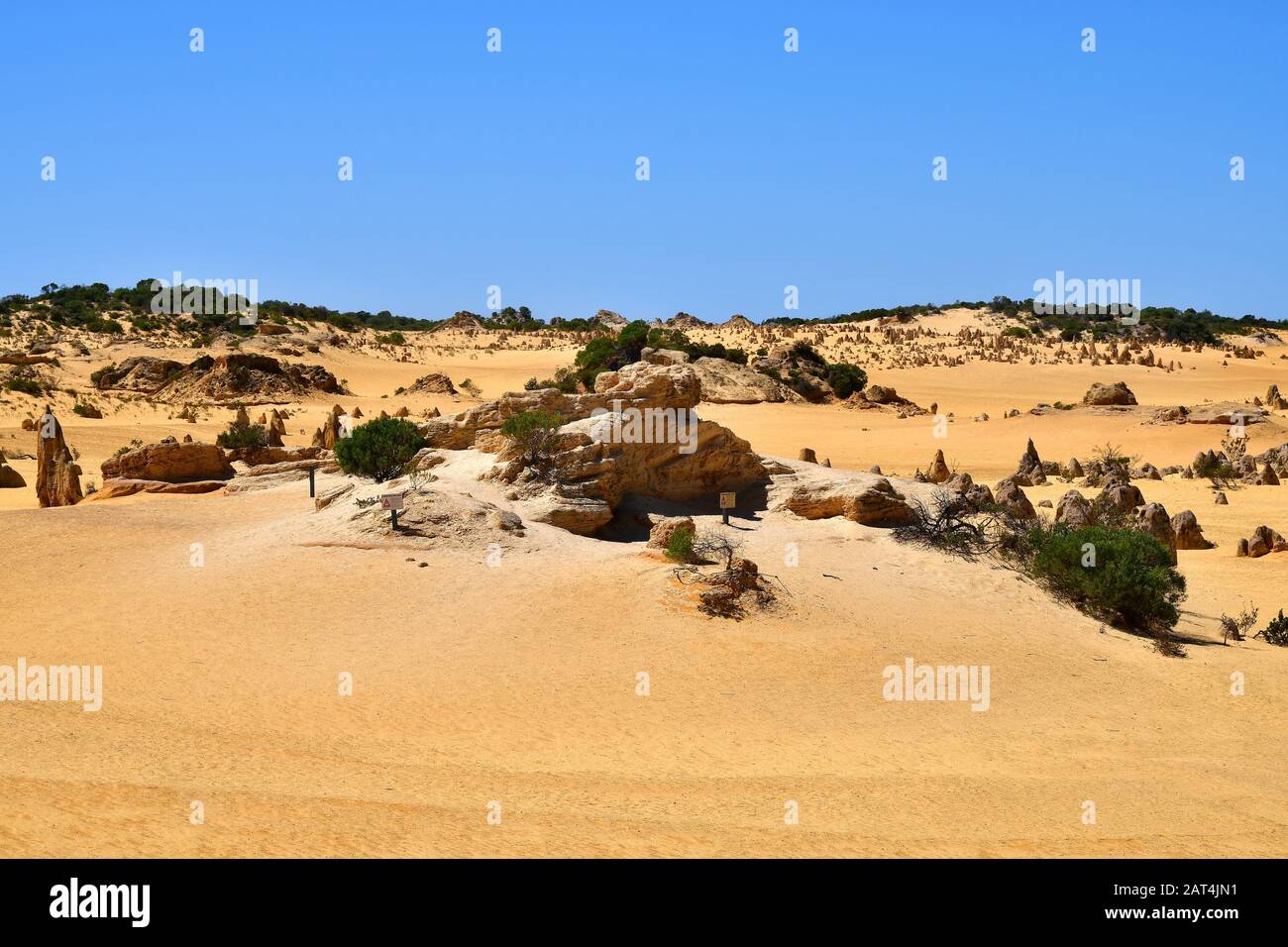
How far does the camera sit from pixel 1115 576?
1436 centimetres

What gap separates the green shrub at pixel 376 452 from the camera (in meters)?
19.5

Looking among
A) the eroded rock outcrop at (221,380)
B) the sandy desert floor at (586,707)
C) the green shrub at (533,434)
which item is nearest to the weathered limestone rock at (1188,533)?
the sandy desert floor at (586,707)

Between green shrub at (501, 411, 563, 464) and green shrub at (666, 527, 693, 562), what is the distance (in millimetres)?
3426

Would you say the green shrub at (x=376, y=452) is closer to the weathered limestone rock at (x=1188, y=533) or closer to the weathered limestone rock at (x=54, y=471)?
the weathered limestone rock at (x=54, y=471)

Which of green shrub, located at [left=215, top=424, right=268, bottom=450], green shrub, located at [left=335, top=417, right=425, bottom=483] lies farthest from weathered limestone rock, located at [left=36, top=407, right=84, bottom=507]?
green shrub, located at [left=215, top=424, right=268, bottom=450]

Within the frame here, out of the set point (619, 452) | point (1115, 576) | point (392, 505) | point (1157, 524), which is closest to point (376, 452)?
point (619, 452)

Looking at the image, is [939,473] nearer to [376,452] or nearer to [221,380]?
[376,452]

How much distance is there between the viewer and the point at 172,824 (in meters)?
6.80

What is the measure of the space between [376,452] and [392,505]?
5.11 meters

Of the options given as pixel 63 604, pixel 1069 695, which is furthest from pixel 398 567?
pixel 1069 695

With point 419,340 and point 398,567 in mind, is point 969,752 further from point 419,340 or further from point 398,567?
point 419,340

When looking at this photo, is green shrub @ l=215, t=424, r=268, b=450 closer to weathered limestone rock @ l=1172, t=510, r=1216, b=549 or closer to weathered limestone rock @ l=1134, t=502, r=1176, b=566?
weathered limestone rock @ l=1134, t=502, r=1176, b=566
